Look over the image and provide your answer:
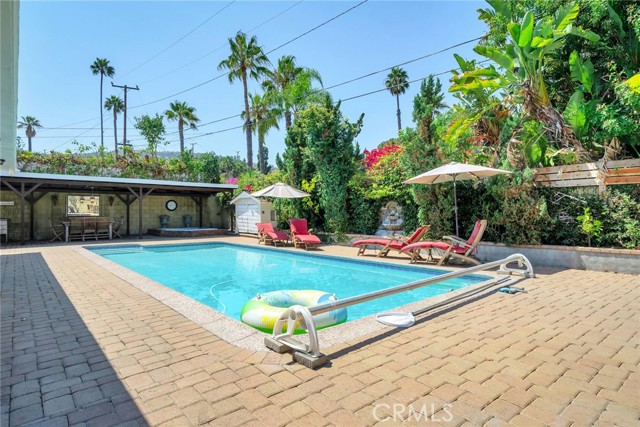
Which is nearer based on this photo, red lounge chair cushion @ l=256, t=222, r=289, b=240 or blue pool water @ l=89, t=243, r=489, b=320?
blue pool water @ l=89, t=243, r=489, b=320

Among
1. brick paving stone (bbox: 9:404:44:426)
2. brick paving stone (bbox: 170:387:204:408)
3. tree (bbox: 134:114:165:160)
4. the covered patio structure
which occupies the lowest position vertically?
brick paving stone (bbox: 170:387:204:408)

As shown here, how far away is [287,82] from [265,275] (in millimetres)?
17336

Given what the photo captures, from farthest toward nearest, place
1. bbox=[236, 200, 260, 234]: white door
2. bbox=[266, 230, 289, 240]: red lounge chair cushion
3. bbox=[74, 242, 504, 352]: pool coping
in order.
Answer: bbox=[236, 200, 260, 234]: white door, bbox=[266, 230, 289, 240]: red lounge chair cushion, bbox=[74, 242, 504, 352]: pool coping

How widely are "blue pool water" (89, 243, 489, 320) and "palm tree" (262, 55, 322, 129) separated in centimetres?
1080

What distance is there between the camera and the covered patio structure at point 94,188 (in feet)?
45.0

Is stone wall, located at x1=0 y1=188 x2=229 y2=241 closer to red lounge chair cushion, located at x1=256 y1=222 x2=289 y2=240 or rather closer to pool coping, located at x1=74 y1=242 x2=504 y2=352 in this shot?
red lounge chair cushion, located at x1=256 y1=222 x2=289 y2=240

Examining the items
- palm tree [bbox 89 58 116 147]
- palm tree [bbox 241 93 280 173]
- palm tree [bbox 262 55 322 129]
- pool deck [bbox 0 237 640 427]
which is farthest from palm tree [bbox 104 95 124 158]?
pool deck [bbox 0 237 640 427]

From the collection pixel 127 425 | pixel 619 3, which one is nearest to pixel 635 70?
pixel 619 3

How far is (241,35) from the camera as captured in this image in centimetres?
2248

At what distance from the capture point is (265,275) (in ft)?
28.9

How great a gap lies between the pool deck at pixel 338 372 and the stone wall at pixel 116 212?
48.7 ft

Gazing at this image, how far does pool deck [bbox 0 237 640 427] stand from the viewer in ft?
7.16

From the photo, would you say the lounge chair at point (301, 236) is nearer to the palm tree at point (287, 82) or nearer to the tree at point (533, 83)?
the tree at point (533, 83)

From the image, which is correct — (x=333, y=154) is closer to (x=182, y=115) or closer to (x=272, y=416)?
(x=272, y=416)
